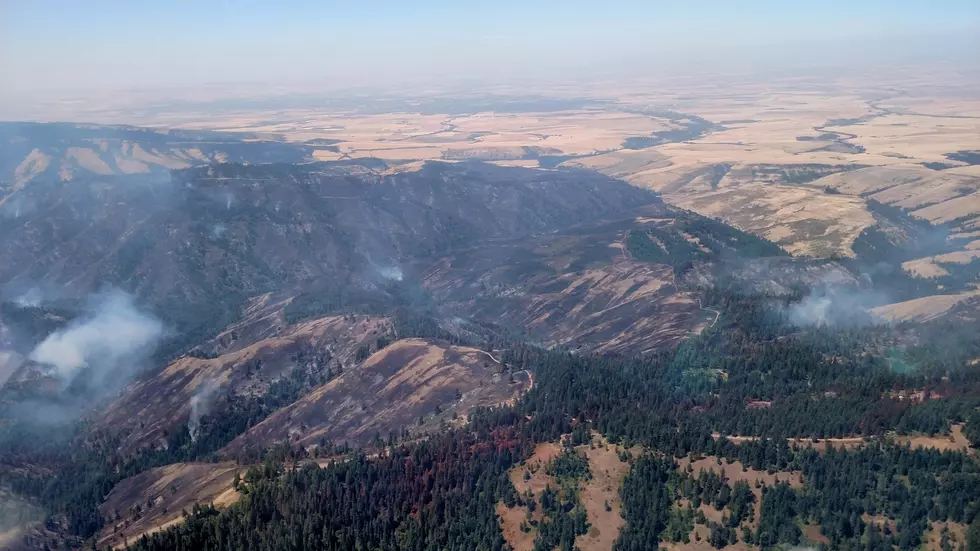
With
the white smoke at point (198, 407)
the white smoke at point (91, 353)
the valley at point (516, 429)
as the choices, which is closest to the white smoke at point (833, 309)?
the valley at point (516, 429)

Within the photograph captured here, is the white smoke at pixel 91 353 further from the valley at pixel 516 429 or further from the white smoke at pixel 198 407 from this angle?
the white smoke at pixel 198 407

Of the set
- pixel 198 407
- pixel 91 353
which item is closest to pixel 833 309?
pixel 198 407

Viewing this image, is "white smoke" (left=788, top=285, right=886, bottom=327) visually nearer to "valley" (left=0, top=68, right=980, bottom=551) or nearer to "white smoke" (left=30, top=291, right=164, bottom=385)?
"valley" (left=0, top=68, right=980, bottom=551)

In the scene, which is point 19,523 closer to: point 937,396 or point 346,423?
point 346,423

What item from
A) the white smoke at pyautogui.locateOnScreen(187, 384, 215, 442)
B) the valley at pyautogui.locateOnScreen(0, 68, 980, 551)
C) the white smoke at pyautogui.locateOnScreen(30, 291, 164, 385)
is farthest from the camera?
the white smoke at pyautogui.locateOnScreen(30, 291, 164, 385)

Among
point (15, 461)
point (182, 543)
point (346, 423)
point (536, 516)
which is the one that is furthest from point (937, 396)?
point (15, 461)

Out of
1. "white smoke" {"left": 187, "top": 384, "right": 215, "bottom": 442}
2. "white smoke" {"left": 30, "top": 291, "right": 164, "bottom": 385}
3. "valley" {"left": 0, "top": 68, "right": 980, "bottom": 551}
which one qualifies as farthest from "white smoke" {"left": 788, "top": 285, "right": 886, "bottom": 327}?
"white smoke" {"left": 30, "top": 291, "right": 164, "bottom": 385}

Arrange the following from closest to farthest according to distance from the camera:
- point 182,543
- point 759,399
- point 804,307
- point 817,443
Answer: point 182,543 < point 817,443 < point 759,399 < point 804,307

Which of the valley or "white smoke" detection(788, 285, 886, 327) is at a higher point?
the valley
